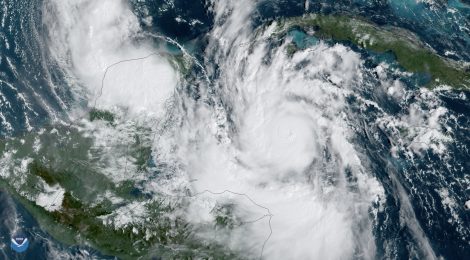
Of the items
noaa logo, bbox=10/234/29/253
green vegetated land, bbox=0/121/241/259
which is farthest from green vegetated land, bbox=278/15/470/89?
noaa logo, bbox=10/234/29/253

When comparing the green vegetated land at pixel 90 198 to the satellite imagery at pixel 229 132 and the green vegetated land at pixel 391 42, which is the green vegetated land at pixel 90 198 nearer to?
the satellite imagery at pixel 229 132

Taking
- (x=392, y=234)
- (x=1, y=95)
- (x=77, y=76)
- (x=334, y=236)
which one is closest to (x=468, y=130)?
(x=392, y=234)

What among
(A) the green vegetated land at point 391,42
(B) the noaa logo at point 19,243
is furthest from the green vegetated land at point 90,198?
(A) the green vegetated land at point 391,42

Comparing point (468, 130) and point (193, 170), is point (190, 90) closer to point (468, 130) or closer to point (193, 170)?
point (193, 170)

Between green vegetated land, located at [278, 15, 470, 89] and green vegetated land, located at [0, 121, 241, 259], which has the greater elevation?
green vegetated land, located at [278, 15, 470, 89]

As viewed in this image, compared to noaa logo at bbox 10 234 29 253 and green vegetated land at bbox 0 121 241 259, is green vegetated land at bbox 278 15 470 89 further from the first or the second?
noaa logo at bbox 10 234 29 253

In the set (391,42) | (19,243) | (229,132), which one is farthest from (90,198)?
(391,42)
